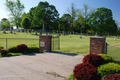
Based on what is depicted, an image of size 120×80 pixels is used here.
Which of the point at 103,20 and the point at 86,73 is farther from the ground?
the point at 103,20

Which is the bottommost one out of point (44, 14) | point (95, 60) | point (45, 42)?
point (95, 60)

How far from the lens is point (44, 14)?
177ft

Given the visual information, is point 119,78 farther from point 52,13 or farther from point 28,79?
point 52,13

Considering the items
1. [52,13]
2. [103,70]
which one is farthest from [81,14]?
[103,70]

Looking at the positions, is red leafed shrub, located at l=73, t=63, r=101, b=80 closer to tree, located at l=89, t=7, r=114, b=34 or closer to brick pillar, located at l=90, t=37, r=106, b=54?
brick pillar, located at l=90, t=37, r=106, b=54

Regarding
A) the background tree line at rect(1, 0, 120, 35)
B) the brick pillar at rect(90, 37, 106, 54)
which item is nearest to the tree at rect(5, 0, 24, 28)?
the background tree line at rect(1, 0, 120, 35)

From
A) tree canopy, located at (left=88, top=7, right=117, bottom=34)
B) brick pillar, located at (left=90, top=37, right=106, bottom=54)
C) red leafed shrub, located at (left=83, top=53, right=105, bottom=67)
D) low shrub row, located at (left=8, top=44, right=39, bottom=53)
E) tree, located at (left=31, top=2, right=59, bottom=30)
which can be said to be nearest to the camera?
red leafed shrub, located at (left=83, top=53, right=105, bottom=67)

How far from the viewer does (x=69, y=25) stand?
63.2 metres

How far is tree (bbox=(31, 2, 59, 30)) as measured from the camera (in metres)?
52.8

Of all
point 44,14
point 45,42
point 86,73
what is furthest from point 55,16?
point 86,73

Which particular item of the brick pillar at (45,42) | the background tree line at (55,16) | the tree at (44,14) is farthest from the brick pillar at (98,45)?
the tree at (44,14)

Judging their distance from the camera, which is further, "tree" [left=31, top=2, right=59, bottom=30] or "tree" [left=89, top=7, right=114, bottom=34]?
"tree" [left=31, top=2, right=59, bottom=30]

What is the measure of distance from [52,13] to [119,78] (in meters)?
56.8

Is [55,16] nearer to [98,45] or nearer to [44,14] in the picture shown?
[44,14]
